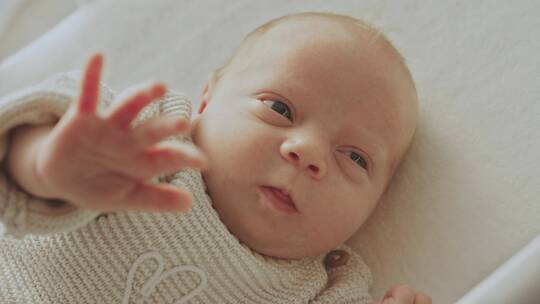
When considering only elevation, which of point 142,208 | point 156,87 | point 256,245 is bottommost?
point 256,245

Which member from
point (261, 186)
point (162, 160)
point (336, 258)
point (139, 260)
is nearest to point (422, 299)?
point (336, 258)

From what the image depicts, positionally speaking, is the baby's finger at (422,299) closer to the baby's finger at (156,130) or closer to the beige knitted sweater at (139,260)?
the beige knitted sweater at (139,260)

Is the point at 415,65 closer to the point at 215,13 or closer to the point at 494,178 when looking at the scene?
the point at 494,178

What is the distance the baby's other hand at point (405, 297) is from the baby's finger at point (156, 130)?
511mm

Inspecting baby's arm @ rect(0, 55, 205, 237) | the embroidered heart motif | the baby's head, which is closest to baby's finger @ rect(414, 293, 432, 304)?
the baby's head

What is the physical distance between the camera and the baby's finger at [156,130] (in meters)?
0.62

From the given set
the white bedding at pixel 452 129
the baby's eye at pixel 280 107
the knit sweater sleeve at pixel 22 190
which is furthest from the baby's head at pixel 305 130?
the knit sweater sleeve at pixel 22 190

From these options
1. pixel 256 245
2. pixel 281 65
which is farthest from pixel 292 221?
pixel 281 65

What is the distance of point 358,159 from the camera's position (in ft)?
3.42

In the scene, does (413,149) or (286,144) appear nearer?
(286,144)

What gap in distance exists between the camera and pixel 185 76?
1380mm

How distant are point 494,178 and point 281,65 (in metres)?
0.41

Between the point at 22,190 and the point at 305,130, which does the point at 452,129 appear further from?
the point at 22,190

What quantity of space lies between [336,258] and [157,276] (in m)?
0.34
